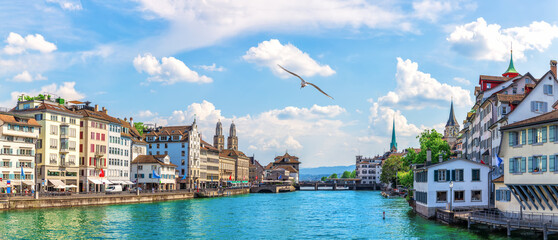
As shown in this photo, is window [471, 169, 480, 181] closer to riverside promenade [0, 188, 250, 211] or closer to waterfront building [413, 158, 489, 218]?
waterfront building [413, 158, 489, 218]

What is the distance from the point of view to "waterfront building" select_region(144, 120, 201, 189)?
160125 millimetres

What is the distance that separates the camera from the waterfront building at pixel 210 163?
579 ft

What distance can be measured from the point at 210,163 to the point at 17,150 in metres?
92.6

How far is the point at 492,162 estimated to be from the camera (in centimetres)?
6631

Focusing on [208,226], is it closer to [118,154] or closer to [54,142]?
[54,142]

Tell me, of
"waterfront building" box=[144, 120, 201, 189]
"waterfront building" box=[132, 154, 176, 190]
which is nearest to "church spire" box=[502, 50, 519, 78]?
"waterfront building" box=[132, 154, 176, 190]

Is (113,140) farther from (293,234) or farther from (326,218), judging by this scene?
(293,234)

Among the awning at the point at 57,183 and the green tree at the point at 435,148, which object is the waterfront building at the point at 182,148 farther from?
the green tree at the point at 435,148

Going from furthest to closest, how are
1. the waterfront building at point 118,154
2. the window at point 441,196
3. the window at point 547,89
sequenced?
the waterfront building at point 118,154 < the window at point 441,196 < the window at point 547,89

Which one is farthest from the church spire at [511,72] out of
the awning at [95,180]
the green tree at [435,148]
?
the awning at [95,180]

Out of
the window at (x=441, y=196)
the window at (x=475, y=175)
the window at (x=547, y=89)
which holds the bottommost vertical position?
the window at (x=441, y=196)

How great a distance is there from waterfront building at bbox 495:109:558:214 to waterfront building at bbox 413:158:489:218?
7.62 m

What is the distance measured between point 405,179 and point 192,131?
73.7m

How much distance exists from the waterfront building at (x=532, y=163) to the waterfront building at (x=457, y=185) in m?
7.62
